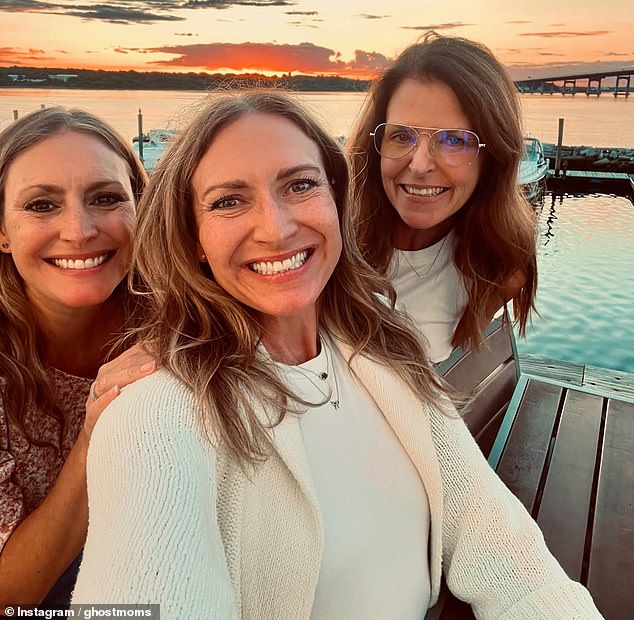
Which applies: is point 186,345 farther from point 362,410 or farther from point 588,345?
point 588,345

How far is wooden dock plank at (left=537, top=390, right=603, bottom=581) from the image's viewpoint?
1.69 m

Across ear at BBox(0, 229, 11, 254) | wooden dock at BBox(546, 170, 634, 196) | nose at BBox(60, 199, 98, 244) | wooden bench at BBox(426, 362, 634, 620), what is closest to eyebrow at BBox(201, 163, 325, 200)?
nose at BBox(60, 199, 98, 244)

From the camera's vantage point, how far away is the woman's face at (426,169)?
2.27 meters

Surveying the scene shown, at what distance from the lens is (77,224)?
1625 mm

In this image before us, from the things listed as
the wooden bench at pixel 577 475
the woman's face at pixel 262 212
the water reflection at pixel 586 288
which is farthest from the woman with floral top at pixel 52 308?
the water reflection at pixel 586 288

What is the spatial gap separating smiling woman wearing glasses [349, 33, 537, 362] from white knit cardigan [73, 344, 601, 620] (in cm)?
101

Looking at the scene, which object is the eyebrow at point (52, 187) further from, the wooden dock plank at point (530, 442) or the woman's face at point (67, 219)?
the wooden dock plank at point (530, 442)

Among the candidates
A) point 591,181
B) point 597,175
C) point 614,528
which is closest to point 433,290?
point 614,528

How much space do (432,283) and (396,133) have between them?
0.63 m

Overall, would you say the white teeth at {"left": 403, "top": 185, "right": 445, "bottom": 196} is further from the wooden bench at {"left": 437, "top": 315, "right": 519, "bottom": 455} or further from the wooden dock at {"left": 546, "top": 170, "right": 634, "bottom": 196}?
the wooden dock at {"left": 546, "top": 170, "right": 634, "bottom": 196}

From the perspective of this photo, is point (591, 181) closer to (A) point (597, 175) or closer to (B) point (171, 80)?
(A) point (597, 175)

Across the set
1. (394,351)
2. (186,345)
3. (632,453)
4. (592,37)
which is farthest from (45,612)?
(592,37)

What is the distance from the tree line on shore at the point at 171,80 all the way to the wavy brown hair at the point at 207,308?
15 cm

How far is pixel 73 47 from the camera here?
10.7 metres
